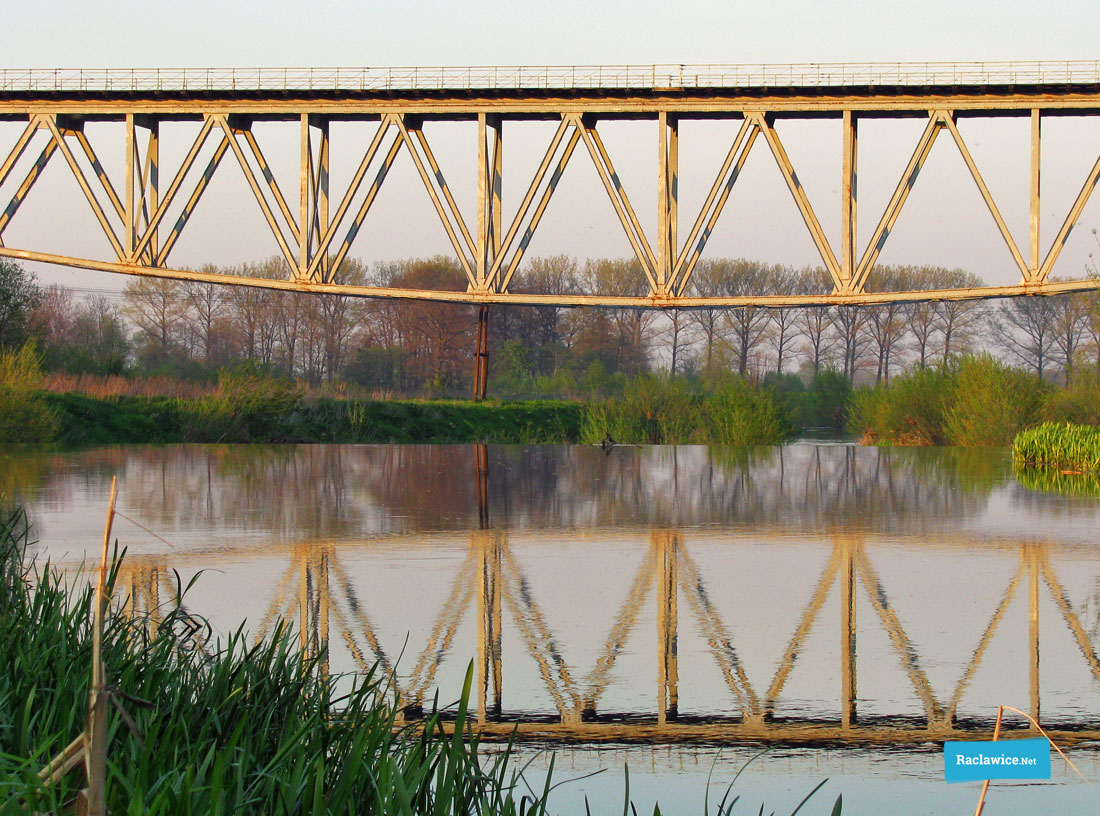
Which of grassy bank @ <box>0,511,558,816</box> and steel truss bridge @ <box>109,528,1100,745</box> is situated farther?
steel truss bridge @ <box>109,528,1100,745</box>

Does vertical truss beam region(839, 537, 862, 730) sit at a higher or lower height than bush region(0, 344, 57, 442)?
lower

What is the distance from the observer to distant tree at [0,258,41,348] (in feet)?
137

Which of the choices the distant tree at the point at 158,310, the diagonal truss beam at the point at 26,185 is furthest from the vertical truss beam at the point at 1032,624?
the distant tree at the point at 158,310

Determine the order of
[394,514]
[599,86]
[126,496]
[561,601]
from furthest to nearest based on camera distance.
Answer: [599,86]
[126,496]
[394,514]
[561,601]

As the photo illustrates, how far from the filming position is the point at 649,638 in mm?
7148

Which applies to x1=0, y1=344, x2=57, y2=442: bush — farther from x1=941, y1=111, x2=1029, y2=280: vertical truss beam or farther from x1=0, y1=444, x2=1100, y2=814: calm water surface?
x1=941, y1=111, x2=1029, y2=280: vertical truss beam

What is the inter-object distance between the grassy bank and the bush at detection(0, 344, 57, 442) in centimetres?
2337

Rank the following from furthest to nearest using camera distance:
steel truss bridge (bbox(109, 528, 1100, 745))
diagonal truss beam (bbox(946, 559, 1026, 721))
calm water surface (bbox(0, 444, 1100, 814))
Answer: diagonal truss beam (bbox(946, 559, 1026, 721)), steel truss bridge (bbox(109, 528, 1100, 745)), calm water surface (bbox(0, 444, 1100, 814))

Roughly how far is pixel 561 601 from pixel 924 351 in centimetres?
6869

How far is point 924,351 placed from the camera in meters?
73.1

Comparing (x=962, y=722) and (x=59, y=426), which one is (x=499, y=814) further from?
(x=59, y=426)

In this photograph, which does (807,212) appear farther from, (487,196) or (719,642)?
(719,642)

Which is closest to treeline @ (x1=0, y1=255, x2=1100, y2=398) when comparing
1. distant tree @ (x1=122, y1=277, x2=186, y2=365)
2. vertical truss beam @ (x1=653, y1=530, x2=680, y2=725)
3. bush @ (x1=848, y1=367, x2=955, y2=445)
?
distant tree @ (x1=122, y1=277, x2=186, y2=365)

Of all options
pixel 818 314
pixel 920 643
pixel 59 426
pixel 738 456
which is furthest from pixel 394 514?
pixel 818 314
